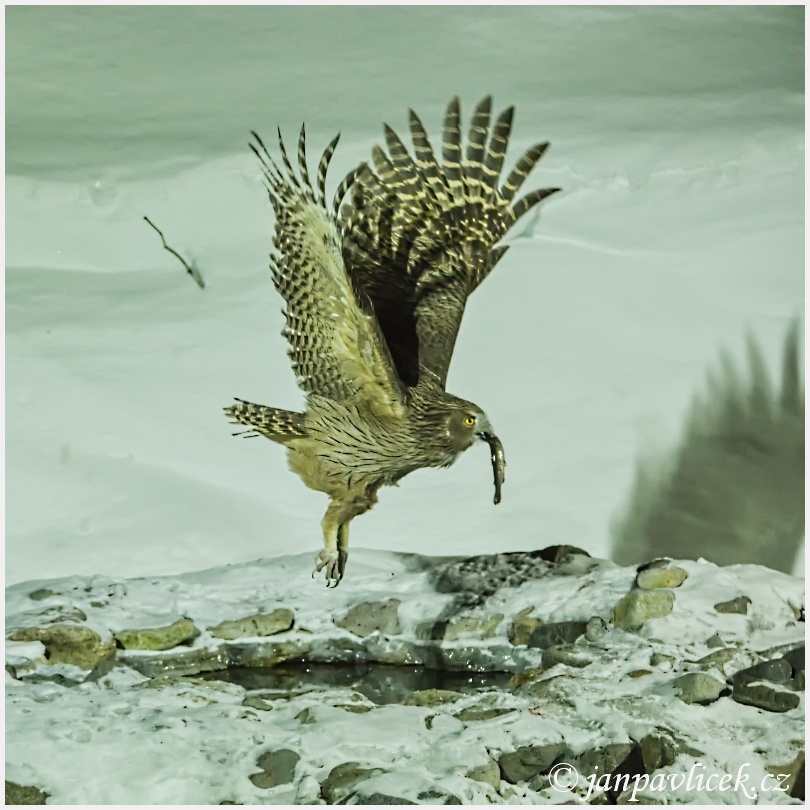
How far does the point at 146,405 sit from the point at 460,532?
746 millimetres

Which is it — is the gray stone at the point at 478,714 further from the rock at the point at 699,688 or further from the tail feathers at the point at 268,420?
the tail feathers at the point at 268,420

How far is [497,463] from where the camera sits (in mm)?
2375

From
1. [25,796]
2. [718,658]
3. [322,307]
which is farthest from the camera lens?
[718,658]

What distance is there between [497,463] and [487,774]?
0.66 m

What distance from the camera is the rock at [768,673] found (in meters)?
2.19

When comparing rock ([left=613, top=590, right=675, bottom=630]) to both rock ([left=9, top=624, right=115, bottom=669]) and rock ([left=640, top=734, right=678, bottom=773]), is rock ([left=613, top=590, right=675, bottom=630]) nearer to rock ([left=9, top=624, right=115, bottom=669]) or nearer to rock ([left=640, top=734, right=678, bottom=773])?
rock ([left=640, top=734, right=678, bottom=773])

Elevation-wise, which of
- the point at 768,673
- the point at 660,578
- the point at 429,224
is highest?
the point at 429,224

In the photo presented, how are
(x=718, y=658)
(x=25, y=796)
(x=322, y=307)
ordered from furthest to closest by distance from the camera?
(x=718, y=658), (x=322, y=307), (x=25, y=796)

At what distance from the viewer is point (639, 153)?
245cm

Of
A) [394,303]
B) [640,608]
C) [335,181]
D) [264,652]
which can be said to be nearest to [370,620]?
[264,652]

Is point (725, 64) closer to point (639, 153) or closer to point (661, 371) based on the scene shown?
point (639, 153)

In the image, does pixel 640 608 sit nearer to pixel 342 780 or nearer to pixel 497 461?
pixel 497 461

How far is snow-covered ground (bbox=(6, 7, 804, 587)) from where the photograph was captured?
92.4 inches

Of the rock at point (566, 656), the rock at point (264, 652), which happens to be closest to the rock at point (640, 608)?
the rock at point (566, 656)
